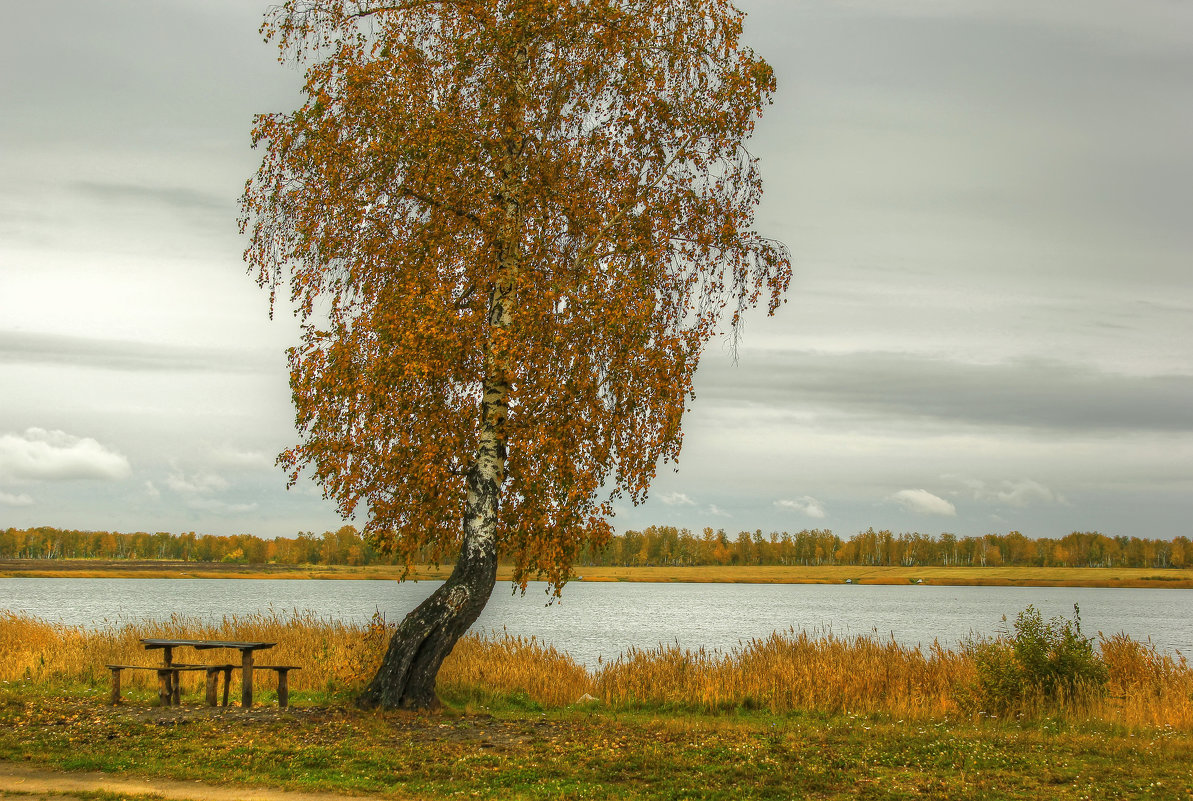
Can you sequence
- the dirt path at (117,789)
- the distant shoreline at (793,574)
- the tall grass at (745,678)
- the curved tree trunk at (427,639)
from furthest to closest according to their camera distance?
the distant shoreline at (793,574), the tall grass at (745,678), the curved tree trunk at (427,639), the dirt path at (117,789)

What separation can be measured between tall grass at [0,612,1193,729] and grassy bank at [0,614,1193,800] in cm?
5

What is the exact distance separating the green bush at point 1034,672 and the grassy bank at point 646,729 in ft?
0.43

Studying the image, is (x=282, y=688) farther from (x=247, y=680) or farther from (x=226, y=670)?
(x=226, y=670)

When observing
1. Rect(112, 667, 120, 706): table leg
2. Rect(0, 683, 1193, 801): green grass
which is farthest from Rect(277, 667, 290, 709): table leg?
Rect(112, 667, 120, 706): table leg

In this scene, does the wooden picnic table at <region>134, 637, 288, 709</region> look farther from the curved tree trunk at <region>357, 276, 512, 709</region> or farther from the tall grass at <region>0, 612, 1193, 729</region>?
the curved tree trunk at <region>357, 276, 512, 709</region>

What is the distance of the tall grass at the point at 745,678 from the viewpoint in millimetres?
17266

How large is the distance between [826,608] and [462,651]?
70.0m

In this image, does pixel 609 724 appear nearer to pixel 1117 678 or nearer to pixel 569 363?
pixel 569 363

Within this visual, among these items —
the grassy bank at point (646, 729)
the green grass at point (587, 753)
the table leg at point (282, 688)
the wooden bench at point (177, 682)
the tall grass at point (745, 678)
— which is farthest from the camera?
the tall grass at point (745, 678)

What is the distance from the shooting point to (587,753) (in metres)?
12.2

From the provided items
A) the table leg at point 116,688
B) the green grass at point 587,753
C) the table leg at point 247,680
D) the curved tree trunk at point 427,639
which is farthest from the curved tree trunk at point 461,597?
the table leg at point 116,688

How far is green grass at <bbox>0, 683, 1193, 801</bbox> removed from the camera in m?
10.6

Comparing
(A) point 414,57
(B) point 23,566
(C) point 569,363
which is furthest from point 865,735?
(B) point 23,566

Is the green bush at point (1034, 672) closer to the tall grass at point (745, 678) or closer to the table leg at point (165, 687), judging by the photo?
the tall grass at point (745, 678)
